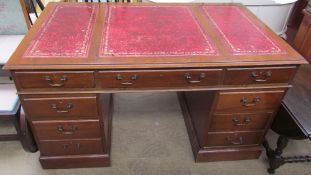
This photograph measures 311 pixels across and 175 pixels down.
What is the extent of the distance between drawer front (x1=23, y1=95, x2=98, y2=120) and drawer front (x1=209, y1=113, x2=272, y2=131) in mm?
685

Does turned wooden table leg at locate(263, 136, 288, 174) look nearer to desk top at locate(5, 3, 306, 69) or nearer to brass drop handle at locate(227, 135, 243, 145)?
brass drop handle at locate(227, 135, 243, 145)

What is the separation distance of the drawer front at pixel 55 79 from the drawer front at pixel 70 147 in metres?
0.42

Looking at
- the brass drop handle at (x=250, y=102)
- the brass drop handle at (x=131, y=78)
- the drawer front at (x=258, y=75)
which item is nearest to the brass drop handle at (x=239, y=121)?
the brass drop handle at (x=250, y=102)

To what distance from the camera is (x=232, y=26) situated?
1.44 meters

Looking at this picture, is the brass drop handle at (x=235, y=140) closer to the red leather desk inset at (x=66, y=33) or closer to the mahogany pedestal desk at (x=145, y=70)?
the mahogany pedestal desk at (x=145, y=70)

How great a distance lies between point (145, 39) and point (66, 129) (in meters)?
0.65

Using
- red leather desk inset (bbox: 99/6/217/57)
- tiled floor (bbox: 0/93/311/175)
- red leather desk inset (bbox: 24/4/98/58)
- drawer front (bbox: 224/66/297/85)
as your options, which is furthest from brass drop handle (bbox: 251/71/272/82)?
red leather desk inset (bbox: 24/4/98/58)

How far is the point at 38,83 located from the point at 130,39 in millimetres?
480

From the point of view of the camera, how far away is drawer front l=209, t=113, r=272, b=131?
4.62ft

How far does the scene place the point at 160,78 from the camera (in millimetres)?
1170

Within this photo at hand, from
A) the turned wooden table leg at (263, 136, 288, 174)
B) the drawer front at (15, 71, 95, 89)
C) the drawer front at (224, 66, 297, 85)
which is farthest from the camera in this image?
the turned wooden table leg at (263, 136, 288, 174)

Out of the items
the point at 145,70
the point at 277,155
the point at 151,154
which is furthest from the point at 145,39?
the point at 277,155

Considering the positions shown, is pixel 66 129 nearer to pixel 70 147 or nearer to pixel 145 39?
pixel 70 147

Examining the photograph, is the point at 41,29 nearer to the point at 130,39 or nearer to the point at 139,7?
the point at 130,39
